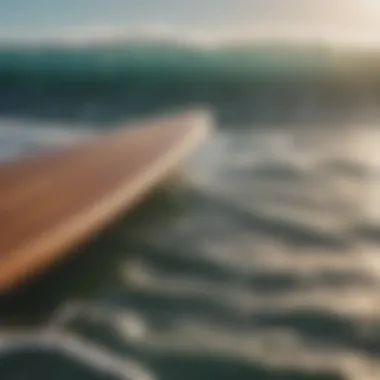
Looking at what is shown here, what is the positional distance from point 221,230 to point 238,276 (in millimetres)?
75

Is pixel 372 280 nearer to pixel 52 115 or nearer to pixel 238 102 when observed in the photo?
pixel 238 102

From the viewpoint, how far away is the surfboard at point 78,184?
0.55 m

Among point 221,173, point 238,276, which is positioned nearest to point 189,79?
point 221,173

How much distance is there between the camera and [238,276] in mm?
610

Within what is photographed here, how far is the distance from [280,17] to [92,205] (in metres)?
0.32

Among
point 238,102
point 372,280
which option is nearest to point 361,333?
point 372,280

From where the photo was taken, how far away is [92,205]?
2.06 feet

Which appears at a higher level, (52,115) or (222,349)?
(52,115)

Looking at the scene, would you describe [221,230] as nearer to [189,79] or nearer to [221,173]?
[221,173]

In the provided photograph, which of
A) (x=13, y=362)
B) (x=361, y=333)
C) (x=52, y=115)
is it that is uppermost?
(x=52, y=115)

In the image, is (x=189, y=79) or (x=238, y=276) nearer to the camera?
(x=238, y=276)

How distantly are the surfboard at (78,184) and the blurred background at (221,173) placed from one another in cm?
2

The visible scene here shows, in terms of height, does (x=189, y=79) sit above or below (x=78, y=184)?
above

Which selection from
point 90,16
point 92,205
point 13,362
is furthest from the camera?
point 90,16
